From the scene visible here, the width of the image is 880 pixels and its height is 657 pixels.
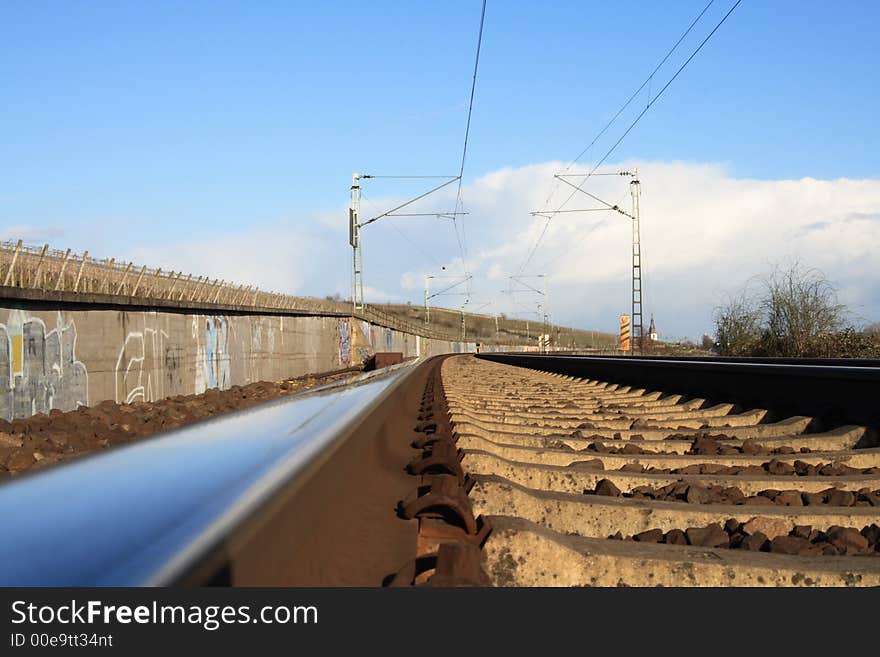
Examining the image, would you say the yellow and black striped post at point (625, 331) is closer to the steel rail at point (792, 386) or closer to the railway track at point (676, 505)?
the steel rail at point (792, 386)

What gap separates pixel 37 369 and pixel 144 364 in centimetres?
325

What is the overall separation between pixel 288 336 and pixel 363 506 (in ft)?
70.8

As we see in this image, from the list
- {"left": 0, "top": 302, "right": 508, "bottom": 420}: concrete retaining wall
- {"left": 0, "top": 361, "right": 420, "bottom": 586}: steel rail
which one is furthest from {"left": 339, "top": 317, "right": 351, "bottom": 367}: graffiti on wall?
{"left": 0, "top": 361, "right": 420, "bottom": 586}: steel rail

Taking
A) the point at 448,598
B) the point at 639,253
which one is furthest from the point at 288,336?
the point at 448,598

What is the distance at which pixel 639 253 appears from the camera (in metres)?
38.1

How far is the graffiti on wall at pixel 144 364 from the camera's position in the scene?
12.6 metres

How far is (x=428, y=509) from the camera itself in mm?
2131

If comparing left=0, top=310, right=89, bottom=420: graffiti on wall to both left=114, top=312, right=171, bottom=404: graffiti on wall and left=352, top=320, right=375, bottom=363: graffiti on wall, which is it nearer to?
left=114, top=312, right=171, bottom=404: graffiti on wall

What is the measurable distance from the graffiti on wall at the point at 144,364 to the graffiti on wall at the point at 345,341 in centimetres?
1594

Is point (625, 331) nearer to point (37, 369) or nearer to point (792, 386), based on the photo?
point (37, 369)

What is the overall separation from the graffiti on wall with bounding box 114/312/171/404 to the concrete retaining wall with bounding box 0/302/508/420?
0.05 feet

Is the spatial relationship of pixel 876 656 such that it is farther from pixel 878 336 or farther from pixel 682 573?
pixel 878 336

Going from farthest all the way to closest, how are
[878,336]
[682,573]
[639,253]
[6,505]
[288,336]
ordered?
[639,253] < [288,336] < [878,336] < [682,573] < [6,505]

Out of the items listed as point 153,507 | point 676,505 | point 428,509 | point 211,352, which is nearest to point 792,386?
point 676,505
